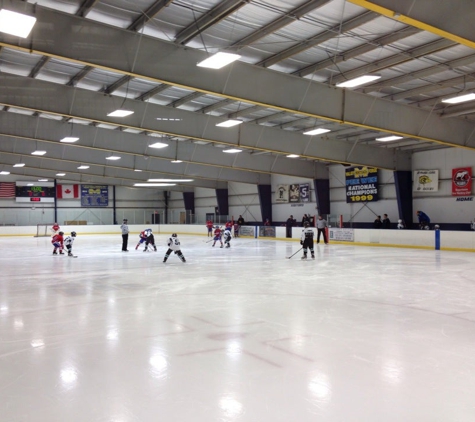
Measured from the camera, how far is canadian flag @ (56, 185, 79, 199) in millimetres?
39750

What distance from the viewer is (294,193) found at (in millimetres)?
31000

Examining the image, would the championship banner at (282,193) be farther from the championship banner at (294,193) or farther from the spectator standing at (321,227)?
the spectator standing at (321,227)

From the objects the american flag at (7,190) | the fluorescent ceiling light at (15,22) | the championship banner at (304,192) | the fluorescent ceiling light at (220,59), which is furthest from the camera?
the american flag at (7,190)

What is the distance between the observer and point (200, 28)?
945cm

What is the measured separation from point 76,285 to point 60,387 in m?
6.51

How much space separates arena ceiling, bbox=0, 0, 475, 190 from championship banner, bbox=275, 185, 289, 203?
10431mm

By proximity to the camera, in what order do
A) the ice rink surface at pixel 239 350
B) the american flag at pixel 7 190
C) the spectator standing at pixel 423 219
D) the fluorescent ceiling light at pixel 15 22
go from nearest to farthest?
the ice rink surface at pixel 239 350 < the fluorescent ceiling light at pixel 15 22 < the spectator standing at pixel 423 219 < the american flag at pixel 7 190

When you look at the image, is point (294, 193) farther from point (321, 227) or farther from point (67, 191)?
point (67, 191)

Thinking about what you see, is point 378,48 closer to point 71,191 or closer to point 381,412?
point 381,412

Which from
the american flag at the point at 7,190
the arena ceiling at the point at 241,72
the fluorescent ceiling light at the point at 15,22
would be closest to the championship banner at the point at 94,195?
the american flag at the point at 7,190

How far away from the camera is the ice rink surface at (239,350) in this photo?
3555 millimetres

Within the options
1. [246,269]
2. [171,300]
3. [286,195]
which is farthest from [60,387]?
[286,195]

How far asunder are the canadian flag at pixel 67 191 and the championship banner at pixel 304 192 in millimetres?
20517

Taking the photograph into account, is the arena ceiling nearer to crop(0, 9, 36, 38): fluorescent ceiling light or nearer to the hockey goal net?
crop(0, 9, 36, 38): fluorescent ceiling light
